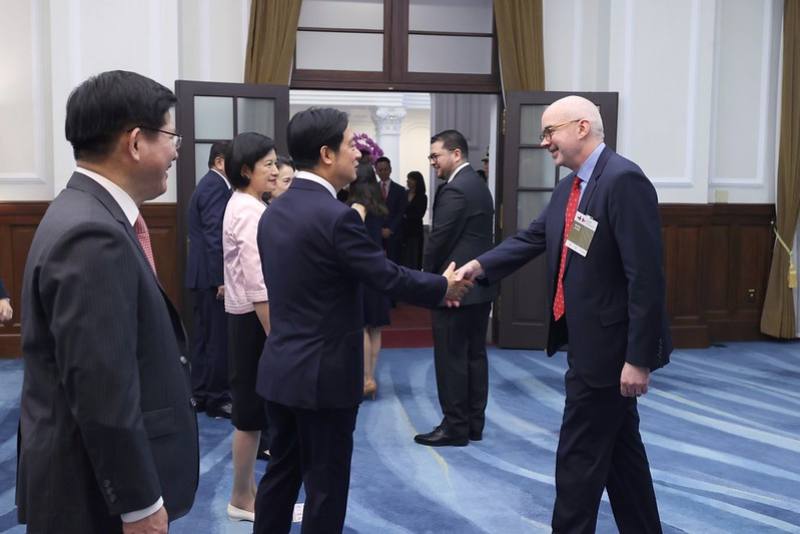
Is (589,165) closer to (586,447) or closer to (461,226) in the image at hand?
(586,447)

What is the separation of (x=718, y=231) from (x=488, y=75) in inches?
95.0

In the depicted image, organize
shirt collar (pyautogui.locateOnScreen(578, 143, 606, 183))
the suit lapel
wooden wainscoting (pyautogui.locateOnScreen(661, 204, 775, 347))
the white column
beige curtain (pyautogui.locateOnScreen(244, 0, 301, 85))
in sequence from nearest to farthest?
the suit lapel < shirt collar (pyautogui.locateOnScreen(578, 143, 606, 183)) < beige curtain (pyautogui.locateOnScreen(244, 0, 301, 85)) < wooden wainscoting (pyautogui.locateOnScreen(661, 204, 775, 347)) < the white column

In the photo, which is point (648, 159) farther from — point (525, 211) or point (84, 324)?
point (84, 324)

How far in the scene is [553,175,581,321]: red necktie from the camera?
2.66 meters

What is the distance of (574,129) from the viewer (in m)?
2.65

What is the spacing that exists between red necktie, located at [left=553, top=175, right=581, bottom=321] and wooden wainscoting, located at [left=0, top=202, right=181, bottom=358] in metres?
4.17

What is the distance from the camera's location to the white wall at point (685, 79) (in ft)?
22.0

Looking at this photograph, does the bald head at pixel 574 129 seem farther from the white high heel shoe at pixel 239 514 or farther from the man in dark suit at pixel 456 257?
the white high heel shoe at pixel 239 514

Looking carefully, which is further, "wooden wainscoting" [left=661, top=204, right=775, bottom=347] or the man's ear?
"wooden wainscoting" [left=661, top=204, right=775, bottom=347]

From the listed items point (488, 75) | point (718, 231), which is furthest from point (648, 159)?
point (488, 75)

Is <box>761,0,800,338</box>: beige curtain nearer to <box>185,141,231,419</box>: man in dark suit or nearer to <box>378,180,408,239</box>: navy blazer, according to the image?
<box>378,180,408,239</box>: navy blazer

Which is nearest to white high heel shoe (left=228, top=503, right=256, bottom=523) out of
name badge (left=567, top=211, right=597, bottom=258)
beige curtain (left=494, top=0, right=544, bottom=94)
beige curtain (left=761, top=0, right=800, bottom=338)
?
name badge (left=567, top=211, right=597, bottom=258)

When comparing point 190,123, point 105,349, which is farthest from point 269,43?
point 105,349

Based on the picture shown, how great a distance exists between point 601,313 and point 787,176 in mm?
5395
